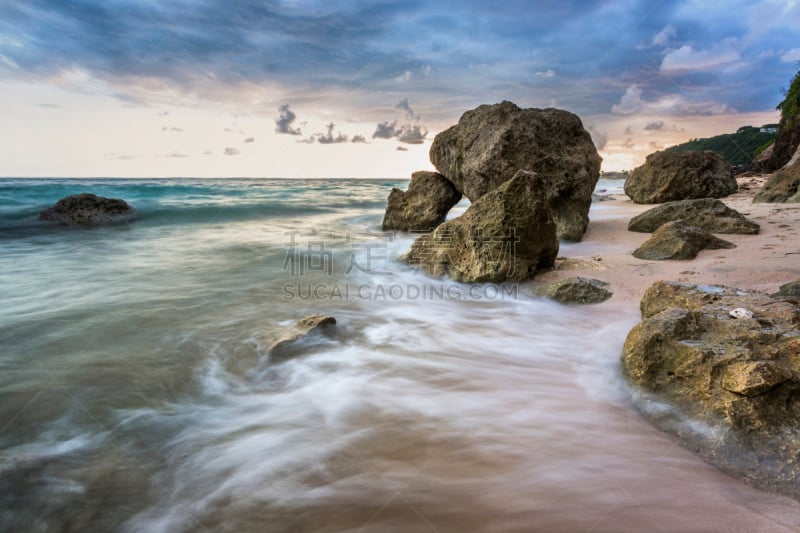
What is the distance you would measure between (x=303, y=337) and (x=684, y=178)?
45.9 ft

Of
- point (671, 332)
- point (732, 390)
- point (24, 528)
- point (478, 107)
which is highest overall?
point (478, 107)

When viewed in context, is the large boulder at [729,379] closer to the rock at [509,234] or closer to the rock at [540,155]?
the rock at [509,234]

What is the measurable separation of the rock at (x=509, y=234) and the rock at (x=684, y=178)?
10176 millimetres

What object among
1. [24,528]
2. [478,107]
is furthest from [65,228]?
[24,528]

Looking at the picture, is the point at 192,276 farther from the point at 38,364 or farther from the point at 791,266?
the point at 791,266

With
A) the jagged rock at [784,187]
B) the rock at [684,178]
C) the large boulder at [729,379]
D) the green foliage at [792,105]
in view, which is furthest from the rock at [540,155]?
the green foliage at [792,105]

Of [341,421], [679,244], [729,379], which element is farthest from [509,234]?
[341,421]

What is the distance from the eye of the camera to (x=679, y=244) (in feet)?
17.6

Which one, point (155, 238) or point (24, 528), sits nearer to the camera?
point (24, 528)

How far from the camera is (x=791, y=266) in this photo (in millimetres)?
4383

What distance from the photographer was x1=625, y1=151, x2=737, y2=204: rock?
1295cm

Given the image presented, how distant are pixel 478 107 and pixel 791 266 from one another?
686cm

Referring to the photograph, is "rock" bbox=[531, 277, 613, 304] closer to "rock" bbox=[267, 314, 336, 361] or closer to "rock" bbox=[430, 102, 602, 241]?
"rock" bbox=[267, 314, 336, 361]

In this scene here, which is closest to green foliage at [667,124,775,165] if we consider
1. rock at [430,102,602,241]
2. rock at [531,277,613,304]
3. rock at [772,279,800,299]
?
rock at [430,102,602,241]
